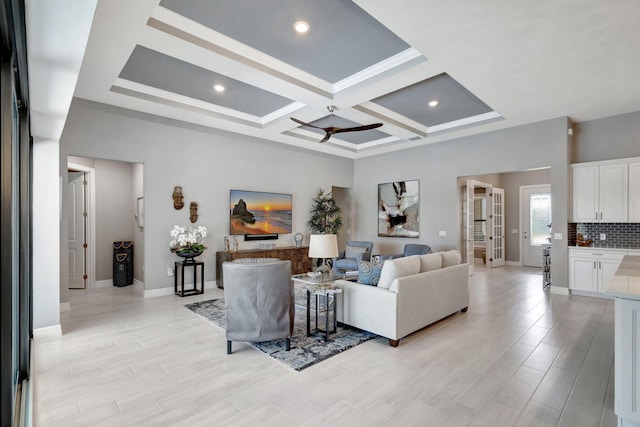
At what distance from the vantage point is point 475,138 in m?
7.07

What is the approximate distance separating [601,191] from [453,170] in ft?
8.58

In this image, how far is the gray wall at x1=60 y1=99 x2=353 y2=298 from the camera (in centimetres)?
513

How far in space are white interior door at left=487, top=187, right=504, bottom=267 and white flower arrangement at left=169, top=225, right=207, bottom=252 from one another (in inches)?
310

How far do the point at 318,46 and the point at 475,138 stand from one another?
187 inches

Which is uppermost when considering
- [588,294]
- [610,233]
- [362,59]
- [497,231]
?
[362,59]

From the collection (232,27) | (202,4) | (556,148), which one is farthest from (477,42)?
(556,148)

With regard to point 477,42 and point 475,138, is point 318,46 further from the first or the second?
point 475,138

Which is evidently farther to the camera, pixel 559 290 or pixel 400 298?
pixel 559 290

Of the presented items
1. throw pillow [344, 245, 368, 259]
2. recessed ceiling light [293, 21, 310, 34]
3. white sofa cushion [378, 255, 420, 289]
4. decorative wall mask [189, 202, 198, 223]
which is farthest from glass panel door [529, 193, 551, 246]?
decorative wall mask [189, 202, 198, 223]

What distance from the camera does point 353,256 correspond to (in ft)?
23.3

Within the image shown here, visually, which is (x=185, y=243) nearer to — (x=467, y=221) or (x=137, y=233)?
(x=137, y=233)

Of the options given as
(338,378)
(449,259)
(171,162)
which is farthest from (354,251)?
(338,378)

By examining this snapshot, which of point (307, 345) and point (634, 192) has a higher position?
point (634, 192)

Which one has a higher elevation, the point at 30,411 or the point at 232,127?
the point at 232,127
